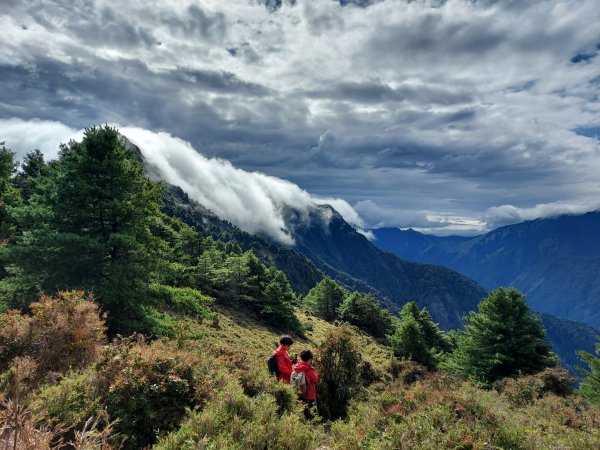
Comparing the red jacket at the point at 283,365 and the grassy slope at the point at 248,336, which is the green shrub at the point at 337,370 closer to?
the red jacket at the point at 283,365

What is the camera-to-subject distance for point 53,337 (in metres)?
9.23

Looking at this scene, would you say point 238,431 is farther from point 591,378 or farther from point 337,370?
point 591,378

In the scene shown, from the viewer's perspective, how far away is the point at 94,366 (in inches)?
285

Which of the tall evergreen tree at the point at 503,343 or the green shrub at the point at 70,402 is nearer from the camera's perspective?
the green shrub at the point at 70,402

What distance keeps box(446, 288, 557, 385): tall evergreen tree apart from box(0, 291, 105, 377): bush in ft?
88.5

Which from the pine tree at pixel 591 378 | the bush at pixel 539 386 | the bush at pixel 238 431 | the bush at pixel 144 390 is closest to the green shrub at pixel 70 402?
the bush at pixel 144 390

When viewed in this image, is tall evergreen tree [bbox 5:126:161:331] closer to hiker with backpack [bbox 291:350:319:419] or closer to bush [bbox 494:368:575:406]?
hiker with backpack [bbox 291:350:319:419]

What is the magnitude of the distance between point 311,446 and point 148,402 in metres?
3.21

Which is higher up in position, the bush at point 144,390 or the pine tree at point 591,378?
the bush at point 144,390

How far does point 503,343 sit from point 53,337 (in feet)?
101

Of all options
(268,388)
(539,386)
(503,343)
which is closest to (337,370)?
(268,388)

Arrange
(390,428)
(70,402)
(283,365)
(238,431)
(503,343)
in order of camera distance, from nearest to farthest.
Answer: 1. (238,431)
2. (70,402)
3. (390,428)
4. (283,365)
5. (503,343)

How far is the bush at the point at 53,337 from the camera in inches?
347

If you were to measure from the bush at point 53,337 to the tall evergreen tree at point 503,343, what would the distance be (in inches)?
1062
